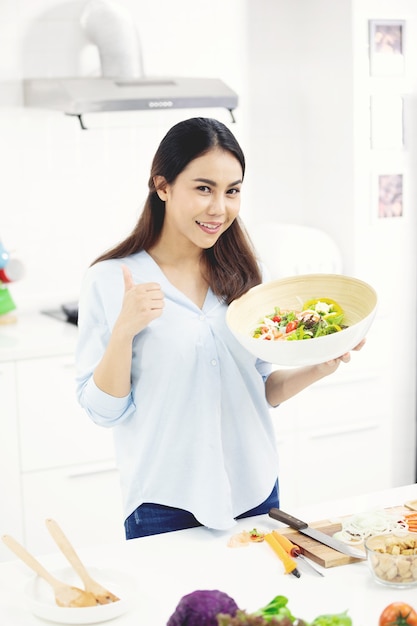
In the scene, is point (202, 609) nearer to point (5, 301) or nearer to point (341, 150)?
point (5, 301)

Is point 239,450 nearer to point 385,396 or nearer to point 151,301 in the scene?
point 151,301

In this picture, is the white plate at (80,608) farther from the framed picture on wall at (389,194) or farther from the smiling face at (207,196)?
the framed picture on wall at (389,194)

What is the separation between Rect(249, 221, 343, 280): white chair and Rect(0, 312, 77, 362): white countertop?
2.61 feet

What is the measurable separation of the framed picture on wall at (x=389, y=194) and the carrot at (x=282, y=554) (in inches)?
86.3

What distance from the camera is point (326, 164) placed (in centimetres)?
384

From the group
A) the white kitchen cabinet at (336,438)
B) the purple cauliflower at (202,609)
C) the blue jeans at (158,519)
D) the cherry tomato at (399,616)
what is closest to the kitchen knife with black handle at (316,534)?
the blue jeans at (158,519)

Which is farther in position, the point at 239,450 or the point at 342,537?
the point at 239,450

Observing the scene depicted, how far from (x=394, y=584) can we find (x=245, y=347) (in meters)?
0.51

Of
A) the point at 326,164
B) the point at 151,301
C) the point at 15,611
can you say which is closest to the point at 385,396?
the point at 326,164

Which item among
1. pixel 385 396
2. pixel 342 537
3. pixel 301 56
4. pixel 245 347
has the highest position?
pixel 301 56

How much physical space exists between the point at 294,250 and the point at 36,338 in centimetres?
104

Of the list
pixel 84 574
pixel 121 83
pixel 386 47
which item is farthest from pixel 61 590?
pixel 386 47

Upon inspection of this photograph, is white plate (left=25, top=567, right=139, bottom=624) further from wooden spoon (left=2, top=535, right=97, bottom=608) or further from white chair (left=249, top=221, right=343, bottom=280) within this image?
white chair (left=249, top=221, right=343, bottom=280)

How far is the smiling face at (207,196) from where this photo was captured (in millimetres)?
1880
